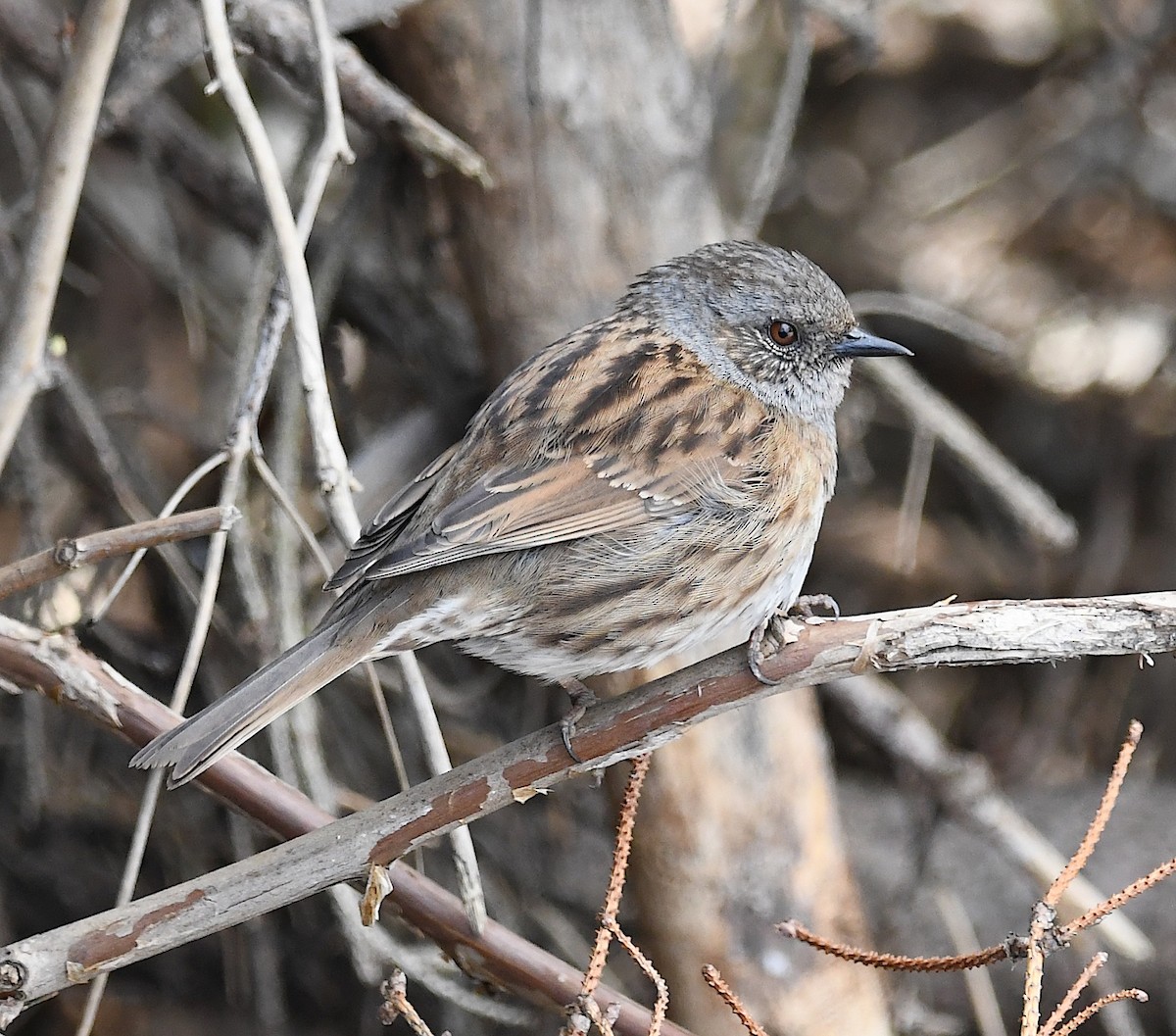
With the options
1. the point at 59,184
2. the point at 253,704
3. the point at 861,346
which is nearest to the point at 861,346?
the point at 861,346

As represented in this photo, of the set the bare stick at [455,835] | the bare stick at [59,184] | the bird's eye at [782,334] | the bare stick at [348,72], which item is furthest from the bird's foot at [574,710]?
the bare stick at [348,72]

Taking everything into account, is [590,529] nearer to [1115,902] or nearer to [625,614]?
[625,614]

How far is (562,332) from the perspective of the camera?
389 cm

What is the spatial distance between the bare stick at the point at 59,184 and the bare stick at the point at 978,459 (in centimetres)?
229

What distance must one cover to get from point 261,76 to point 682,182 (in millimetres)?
2118

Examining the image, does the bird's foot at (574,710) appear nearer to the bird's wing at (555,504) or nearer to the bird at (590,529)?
the bird at (590,529)

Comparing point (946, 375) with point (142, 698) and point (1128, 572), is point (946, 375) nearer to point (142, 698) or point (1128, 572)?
point (1128, 572)

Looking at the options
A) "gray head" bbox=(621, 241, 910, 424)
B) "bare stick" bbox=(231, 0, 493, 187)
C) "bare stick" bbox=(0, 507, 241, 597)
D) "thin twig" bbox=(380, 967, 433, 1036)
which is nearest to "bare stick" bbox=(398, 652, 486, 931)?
"thin twig" bbox=(380, 967, 433, 1036)

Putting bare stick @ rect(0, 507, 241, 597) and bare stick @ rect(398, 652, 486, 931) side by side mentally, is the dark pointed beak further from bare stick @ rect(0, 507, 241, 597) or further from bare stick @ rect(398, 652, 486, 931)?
bare stick @ rect(0, 507, 241, 597)

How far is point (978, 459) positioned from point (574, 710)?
187 centimetres

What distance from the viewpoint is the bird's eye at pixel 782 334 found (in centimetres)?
339

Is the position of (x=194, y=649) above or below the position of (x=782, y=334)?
below

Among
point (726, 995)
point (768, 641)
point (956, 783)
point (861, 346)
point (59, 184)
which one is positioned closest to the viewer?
point (726, 995)

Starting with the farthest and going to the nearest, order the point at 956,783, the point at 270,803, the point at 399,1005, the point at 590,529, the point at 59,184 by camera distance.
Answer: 1. the point at 956,783
2. the point at 590,529
3. the point at 59,184
4. the point at 270,803
5. the point at 399,1005
